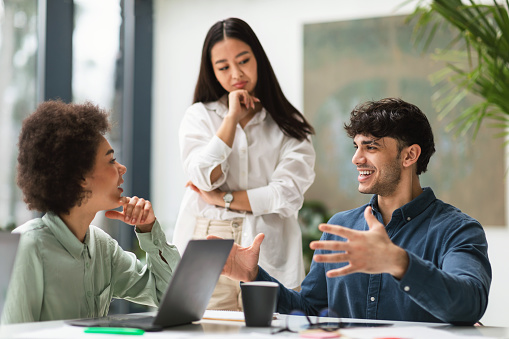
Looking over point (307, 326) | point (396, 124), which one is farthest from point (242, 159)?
point (307, 326)

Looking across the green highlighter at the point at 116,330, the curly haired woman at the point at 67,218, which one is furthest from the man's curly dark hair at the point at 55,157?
the green highlighter at the point at 116,330

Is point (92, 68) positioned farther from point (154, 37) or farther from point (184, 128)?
point (184, 128)

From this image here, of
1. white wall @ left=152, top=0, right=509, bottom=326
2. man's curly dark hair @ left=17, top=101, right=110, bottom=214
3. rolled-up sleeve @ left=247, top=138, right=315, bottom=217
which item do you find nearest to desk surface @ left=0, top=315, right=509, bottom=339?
man's curly dark hair @ left=17, top=101, right=110, bottom=214

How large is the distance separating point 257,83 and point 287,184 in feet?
1.59

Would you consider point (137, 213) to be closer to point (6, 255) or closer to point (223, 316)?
point (223, 316)

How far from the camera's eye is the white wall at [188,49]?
498 cm

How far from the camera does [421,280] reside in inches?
55.1

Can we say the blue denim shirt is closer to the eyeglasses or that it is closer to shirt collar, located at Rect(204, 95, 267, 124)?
the eyeglasses

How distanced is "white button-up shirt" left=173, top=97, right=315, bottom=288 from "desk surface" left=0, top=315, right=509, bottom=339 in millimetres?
1058

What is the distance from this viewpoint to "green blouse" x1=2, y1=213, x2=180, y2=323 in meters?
1.48

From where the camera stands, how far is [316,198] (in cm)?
488

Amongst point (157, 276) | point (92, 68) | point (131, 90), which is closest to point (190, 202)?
point (157, 276)

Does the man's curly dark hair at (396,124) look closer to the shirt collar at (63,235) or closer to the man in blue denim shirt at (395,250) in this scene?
the man in blue denim shirt at (395,250)

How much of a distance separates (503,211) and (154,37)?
311 cm
